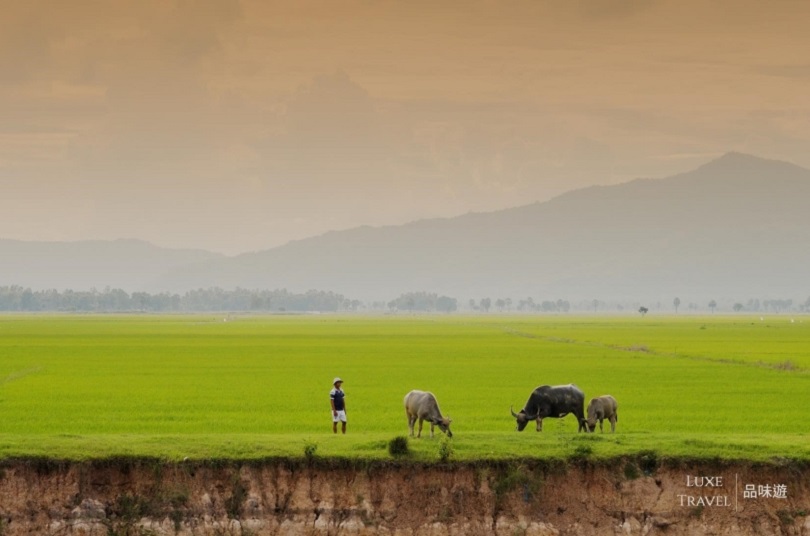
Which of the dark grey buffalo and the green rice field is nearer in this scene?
the green rice field

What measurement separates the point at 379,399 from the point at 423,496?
53.3 feet

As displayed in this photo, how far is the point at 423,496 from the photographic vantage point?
61.2 ft

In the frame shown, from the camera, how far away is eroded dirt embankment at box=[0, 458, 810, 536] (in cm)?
1836

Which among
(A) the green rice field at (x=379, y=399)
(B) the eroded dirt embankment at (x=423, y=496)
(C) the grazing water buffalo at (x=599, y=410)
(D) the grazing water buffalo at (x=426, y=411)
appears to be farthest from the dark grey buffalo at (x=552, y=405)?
(B) the eroded dirt embankment at (x=423, y=496)


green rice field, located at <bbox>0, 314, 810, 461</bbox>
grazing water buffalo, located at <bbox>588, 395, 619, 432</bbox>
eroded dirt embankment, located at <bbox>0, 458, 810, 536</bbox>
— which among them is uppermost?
grazing water buffalo, located at <bbox>588, 395, 619, 432</bbox>

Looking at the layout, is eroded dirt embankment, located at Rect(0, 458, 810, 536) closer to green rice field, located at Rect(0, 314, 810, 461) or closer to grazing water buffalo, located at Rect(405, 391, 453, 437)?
green rice field, located at Rect(0, 314, 810, 461)

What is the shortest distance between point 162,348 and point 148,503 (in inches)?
2113

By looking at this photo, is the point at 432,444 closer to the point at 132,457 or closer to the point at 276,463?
the point at 276,463

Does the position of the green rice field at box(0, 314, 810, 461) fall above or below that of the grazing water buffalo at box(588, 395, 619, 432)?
below

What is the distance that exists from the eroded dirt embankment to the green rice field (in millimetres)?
282

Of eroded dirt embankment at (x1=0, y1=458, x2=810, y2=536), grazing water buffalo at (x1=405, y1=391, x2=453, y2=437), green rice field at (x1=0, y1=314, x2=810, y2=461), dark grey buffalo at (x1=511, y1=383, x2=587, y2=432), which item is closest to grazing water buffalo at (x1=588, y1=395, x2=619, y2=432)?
dark grey buffalo at (x1=511, y1=383, x2=587, y2=432)

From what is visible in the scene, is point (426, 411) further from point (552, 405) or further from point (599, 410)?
point (599, 410)

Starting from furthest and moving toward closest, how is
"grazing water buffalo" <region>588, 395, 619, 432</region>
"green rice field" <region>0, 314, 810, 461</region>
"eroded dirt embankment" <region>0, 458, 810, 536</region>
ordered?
"grazing water buffalo" <region>588, 395, 619, 432</region> → "green rice field" <region>0, 314, 810, 461</region> → "eroded dirt embankment" <region>0, 458, 810, 536</region>

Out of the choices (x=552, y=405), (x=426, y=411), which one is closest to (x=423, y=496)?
(x=426, y=411)
